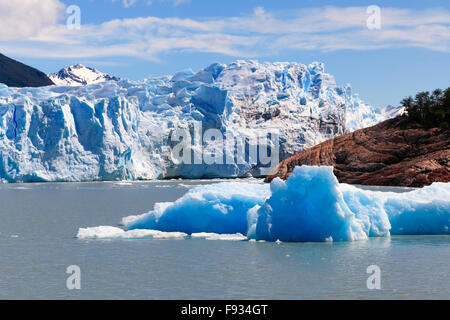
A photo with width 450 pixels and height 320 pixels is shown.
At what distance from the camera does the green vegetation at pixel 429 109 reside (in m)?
57.1

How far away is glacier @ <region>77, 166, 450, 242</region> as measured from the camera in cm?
1639

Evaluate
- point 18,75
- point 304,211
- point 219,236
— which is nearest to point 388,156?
point 219,236

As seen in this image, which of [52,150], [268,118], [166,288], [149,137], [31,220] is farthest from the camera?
[268,118]

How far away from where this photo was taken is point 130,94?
79375 millimetres

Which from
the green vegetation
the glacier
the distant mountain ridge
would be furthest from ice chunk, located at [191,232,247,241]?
the distant mountain ridge

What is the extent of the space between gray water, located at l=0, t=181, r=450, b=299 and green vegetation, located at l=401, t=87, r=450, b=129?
140 feet

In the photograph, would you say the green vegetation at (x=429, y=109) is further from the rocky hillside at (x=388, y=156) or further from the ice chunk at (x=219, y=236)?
the ice chunk at (x=219, y=236)

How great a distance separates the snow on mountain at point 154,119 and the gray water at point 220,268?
148 ft

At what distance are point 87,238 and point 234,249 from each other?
510 centimetres

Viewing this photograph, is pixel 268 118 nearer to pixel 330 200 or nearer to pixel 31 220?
pixel 31 220

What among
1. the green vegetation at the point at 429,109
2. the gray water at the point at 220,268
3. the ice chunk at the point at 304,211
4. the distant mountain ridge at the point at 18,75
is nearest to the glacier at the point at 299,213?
the ice chunk at the point at 304,211

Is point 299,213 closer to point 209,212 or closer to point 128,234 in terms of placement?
point 209,212

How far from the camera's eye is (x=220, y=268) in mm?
12734
